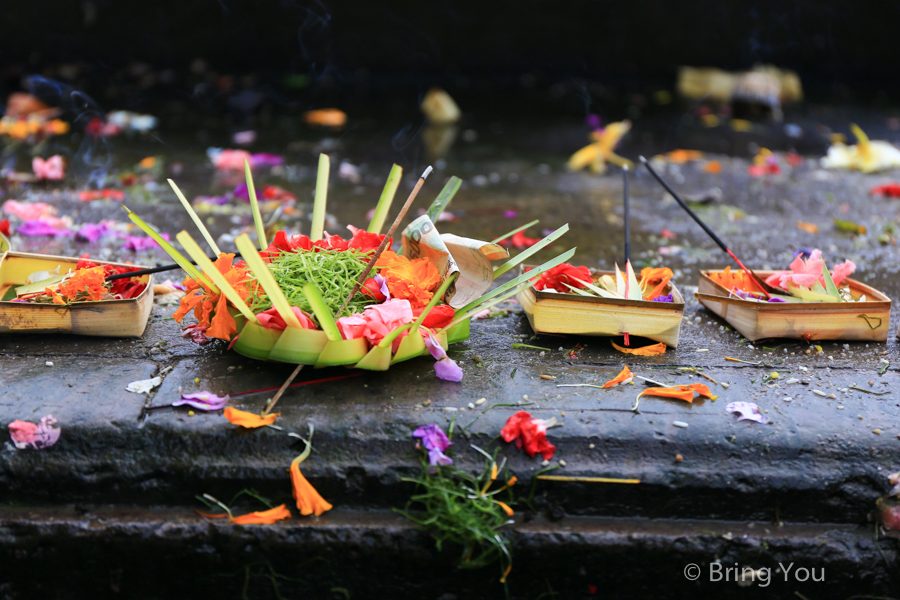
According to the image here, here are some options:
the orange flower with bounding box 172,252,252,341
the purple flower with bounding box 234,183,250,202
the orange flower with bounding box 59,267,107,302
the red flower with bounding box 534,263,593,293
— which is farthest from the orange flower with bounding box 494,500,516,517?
the purple flower with bounding box 234,183,250,202

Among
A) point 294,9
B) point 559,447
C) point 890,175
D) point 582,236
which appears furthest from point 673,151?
point 294,9

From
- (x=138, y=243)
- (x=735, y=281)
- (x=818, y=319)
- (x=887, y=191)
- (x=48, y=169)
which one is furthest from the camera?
(x=887, y=191)

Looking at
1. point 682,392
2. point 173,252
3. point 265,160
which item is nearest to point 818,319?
point 682,392

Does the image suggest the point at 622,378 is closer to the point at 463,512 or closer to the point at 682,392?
the point at 682,392

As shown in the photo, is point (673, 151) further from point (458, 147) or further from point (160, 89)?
point (160, 89)

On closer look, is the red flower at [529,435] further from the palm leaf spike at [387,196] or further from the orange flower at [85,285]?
the orange flower at [85,285]

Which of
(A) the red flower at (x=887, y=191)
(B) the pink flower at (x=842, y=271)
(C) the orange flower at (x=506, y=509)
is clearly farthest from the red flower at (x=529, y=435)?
(A) the red flower at (x=887, y=191)

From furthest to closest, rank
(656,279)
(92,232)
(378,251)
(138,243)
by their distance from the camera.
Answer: (92,232), (138,243), (656,279), (378,251)
